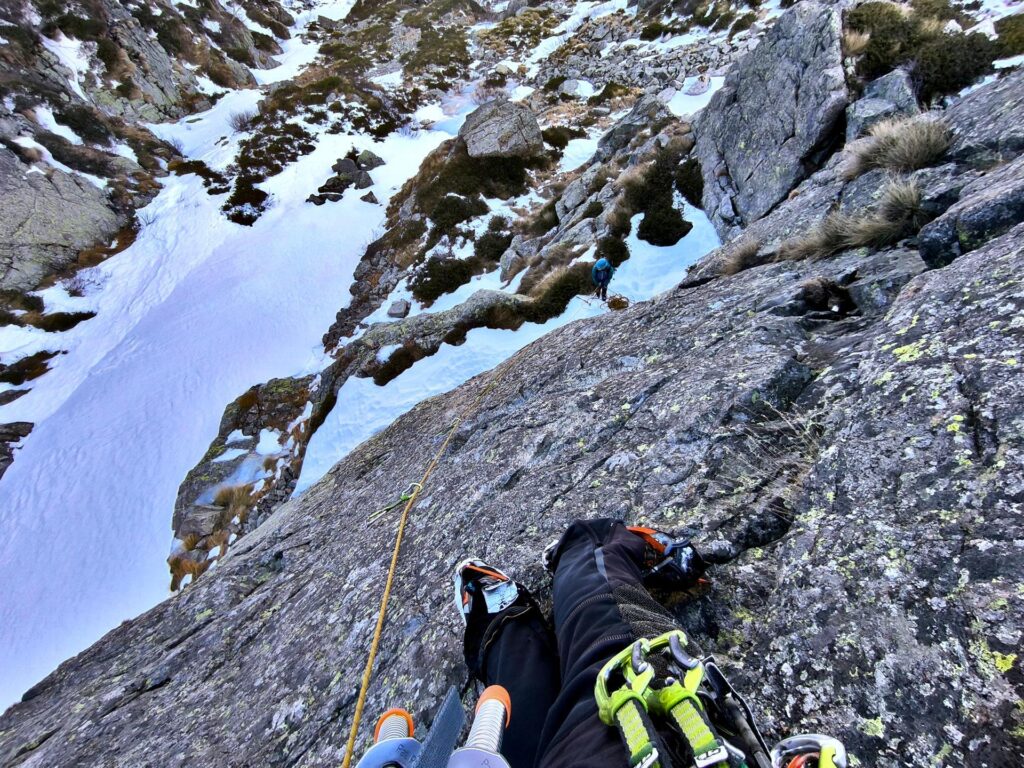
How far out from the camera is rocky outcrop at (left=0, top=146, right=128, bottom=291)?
73.9 ft

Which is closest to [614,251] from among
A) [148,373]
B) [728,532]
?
[728,532]

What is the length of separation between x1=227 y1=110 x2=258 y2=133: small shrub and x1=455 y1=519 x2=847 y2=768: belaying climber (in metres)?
39.9

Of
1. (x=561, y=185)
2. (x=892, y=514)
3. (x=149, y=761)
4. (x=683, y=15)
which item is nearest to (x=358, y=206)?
(x=561, y=185)

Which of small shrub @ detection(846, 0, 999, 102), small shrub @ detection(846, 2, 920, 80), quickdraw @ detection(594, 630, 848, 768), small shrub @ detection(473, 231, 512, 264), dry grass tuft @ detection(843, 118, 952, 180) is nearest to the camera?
quickdraw @ detection(594, 630, 848, 768)

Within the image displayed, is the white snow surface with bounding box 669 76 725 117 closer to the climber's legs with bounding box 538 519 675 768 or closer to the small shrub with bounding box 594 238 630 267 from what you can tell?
the small shrub with bounding box 594 238 630 267

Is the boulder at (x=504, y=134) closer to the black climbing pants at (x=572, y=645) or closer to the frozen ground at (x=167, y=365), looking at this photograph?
the frozen ground at (x=167, y=365)

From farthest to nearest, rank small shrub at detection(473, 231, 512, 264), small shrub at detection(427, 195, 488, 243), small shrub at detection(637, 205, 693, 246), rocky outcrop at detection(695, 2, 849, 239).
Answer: small shrub at detection(427, 195, 488, 243), small shrub at detection(473, 231, 512, 264), small shrub at detection(637, 205, 693, 246), rocky outcrop at detection(695, 2, 849, 239)

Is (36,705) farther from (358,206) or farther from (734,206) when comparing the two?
(358,206)

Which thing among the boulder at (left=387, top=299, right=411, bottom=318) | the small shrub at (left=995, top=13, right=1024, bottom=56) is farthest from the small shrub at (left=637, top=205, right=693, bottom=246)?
the boulder at (left=387, top=299, right=411, bottom=318)

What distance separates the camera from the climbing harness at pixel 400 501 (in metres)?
5.96

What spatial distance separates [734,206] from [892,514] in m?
10.6

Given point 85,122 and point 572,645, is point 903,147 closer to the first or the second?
point 572,645

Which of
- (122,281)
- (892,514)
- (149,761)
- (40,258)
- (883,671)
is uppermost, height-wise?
(40,258)

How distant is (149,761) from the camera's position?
4270mm
